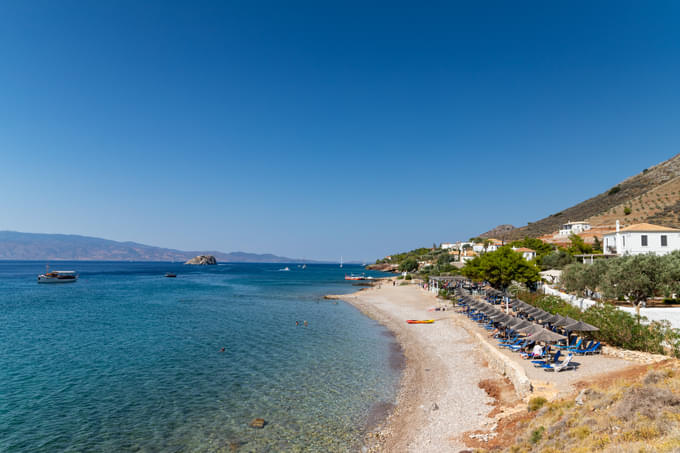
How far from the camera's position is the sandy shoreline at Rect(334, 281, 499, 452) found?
11.6 m

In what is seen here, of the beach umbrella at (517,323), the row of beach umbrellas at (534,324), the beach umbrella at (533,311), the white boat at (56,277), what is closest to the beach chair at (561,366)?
the row of beach umbrellas at (534,324)

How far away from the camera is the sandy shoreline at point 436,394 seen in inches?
456

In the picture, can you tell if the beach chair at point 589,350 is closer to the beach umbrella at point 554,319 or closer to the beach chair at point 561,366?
the beach chair at point 561,366

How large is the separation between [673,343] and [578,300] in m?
9.06

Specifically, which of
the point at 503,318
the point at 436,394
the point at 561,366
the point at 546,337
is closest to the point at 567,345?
the point at 546,337

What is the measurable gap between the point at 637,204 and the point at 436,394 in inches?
3512

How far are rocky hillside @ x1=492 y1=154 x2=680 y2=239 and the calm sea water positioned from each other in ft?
198

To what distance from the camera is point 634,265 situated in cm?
2069

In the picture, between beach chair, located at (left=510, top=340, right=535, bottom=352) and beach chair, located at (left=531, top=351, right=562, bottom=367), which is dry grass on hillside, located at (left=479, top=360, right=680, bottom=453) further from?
beach chair, located at (left=510, top=340, right=535, bottom=352)

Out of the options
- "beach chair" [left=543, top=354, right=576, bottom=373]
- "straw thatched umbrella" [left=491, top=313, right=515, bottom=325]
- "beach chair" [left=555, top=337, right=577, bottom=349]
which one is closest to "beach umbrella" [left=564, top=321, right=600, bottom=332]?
"beach chair" [left=555, top=337, right=577, bottom=349]

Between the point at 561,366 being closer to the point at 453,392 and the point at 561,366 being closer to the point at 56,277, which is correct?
the point at 453,392

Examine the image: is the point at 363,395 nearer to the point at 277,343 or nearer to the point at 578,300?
the point at 277,343

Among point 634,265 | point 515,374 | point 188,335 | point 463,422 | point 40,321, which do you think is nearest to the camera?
point 463,422

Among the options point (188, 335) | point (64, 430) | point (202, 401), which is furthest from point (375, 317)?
point (64, 430)
